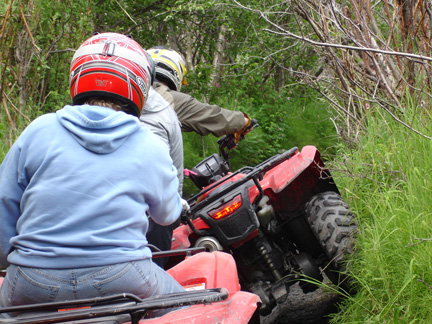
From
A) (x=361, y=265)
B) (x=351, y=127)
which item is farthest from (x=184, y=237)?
(x=351, y=127)

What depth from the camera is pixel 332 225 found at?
4.36 m

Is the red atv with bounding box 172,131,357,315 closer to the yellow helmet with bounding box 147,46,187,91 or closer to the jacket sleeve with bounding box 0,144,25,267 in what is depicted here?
the yellow helmet with bounding box 147,46,187,91

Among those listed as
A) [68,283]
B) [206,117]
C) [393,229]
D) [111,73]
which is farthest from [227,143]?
[68,283]

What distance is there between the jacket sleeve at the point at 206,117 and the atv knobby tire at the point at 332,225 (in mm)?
1008

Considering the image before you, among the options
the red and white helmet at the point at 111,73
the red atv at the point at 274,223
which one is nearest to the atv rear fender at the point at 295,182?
the red atv at the point at 274,223

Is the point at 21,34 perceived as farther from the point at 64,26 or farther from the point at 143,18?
the point at 143,18

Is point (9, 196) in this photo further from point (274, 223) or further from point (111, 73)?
point (274, 223)

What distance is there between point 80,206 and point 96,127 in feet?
1.08

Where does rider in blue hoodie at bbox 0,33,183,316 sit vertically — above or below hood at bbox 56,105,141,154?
below

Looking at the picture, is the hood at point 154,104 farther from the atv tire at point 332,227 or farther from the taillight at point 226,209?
the atv tire at point 332,227

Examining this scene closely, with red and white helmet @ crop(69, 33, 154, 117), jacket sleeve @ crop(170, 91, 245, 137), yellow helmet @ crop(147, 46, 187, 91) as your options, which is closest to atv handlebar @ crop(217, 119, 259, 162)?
jacket sleeve @ crop(170, 91, 245, 137)

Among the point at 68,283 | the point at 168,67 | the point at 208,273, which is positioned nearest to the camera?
the point at 68,283

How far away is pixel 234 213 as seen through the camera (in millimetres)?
4070

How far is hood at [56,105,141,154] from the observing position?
243 cm
